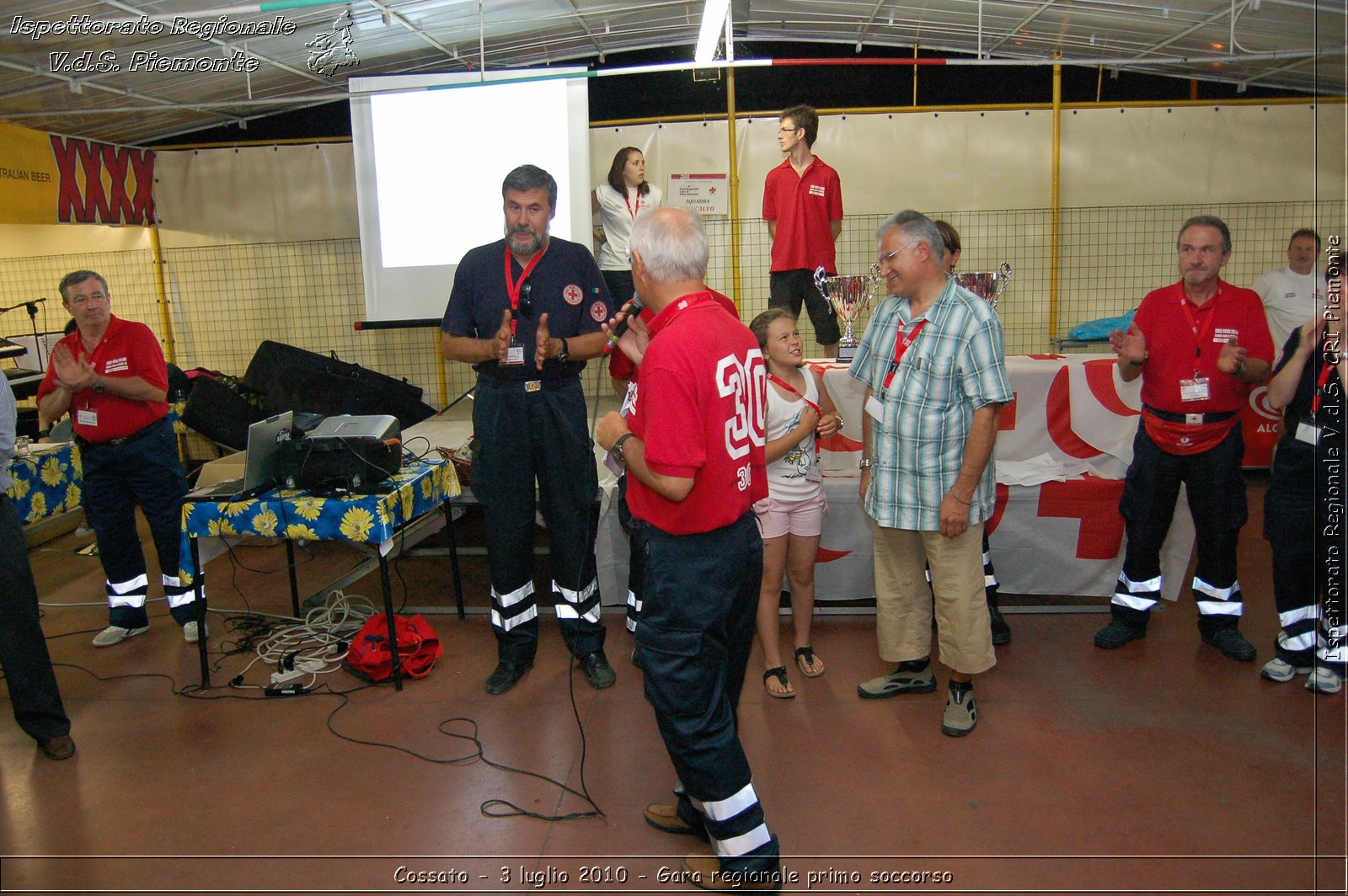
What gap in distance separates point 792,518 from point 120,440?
2946 mm

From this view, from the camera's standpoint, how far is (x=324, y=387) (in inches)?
251

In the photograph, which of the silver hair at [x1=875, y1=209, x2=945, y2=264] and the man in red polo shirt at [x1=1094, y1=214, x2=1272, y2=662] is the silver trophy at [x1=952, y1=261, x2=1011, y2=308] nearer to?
the man in red polo shirt at [x1=1094, y1=214, x2=1272, y2=662]

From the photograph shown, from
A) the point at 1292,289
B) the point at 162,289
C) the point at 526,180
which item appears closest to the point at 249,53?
the point at 162,289

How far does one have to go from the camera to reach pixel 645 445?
2.05 meters

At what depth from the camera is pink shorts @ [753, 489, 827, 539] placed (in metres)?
3.30

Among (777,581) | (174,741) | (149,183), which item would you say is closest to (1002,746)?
(777,581)

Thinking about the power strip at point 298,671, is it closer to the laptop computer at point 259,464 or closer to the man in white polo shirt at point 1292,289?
the laptop computer at point 259,464

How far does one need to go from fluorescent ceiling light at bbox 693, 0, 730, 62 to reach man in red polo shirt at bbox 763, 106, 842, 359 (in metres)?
0.56

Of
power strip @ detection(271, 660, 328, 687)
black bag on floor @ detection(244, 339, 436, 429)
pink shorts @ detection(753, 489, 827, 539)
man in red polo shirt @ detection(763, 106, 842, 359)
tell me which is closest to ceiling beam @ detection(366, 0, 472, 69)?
black bag on floor @ detection(244, 339, 436, 429)

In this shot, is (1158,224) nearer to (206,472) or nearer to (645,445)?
(645,445)

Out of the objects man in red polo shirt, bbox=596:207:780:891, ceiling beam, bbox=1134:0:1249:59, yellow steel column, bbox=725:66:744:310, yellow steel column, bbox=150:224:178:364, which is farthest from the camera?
yellow steel column, bbox=150:224:178:364

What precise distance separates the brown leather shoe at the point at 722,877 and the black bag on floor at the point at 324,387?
469 cm

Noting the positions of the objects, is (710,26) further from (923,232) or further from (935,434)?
(935,434)

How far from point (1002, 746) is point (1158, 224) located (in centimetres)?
571
